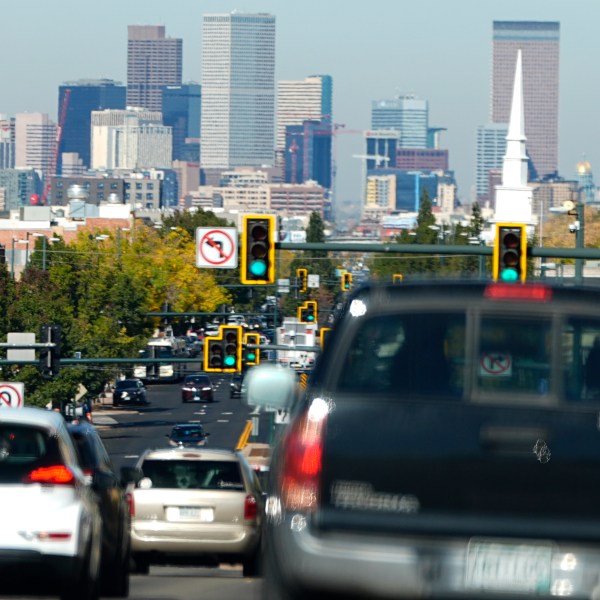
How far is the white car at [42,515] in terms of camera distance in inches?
452

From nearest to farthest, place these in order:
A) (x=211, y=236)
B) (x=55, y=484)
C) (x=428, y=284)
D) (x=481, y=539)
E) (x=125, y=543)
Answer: (x=481, y=539) → (x=428, y=284) → (x=55, y=484) → (x=125, y=543) → (x=211, y=236)

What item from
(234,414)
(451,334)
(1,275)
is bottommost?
(234,414)

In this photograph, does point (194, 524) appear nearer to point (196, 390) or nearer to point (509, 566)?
point (509, 566)

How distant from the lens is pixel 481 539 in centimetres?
789

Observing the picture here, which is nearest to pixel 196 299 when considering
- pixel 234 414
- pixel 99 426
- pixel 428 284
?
pixel 234 414

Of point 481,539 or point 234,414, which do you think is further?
point 234,414

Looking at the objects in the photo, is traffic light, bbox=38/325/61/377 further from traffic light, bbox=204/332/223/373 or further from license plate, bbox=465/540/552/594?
license plate, bbox=465/540/552/594

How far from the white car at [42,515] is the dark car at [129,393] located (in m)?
70.6

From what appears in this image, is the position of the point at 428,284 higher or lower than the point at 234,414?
higher

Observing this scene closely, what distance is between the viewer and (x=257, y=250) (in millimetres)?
29328

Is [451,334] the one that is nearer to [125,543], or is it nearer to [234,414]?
[125,543]

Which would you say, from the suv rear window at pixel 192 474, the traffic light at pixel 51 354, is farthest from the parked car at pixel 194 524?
the traffic light at pixel 51 354

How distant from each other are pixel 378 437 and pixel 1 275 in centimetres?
6459

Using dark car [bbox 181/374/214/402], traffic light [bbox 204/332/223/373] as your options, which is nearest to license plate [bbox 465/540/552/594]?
traffic light [bbox 204/332/223/373]
